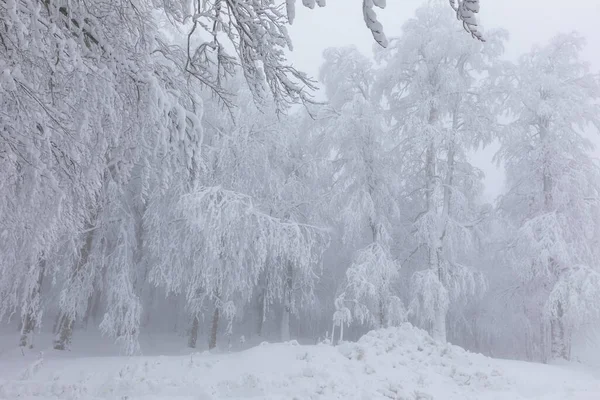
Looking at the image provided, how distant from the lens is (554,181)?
1397 centimetres

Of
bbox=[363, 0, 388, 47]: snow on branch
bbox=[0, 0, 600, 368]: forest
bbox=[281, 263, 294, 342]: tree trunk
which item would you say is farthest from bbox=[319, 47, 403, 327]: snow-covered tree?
bbox=[363, 0, 388, 47]: snow on branch

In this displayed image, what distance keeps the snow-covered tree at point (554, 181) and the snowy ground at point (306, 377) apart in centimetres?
450

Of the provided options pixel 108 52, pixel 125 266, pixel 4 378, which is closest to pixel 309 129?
pixel 125 266

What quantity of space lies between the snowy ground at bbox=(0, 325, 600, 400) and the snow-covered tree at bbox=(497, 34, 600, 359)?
177 inches

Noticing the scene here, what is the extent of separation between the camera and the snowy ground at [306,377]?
5734 millimetres

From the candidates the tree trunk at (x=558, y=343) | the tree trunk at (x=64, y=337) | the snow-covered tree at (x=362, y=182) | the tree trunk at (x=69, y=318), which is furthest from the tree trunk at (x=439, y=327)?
the tree trunk at (x=64, y=337)

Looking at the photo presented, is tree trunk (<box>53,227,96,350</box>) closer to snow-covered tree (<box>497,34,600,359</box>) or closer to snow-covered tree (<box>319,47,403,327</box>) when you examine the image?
snow-covered tree (<box>319,47,403,327</box>)

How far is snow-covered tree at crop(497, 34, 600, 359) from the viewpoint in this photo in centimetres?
1273

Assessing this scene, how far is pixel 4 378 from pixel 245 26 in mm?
6231

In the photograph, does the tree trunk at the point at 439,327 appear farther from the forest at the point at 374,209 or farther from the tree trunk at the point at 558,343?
the tree trunk at the point at 558,343

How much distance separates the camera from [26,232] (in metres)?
3.98

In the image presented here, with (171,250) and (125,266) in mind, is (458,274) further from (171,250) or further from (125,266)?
(125,266)

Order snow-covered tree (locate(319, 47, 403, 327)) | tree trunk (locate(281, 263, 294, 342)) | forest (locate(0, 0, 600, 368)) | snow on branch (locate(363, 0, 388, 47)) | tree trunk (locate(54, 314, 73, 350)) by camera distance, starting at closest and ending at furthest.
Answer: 1. snow on branch (locate(363, 0, 388, 47))
2. tree trunk (locate(54, 314, 73, 350))
3. forest (locate(0, 0, 600, 368))
4. snow-covered tree (locate(319, 47, 403, 327))
5. tree trunk (locate(281, 263, 294, 342))

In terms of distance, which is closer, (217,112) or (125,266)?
(125,266)
